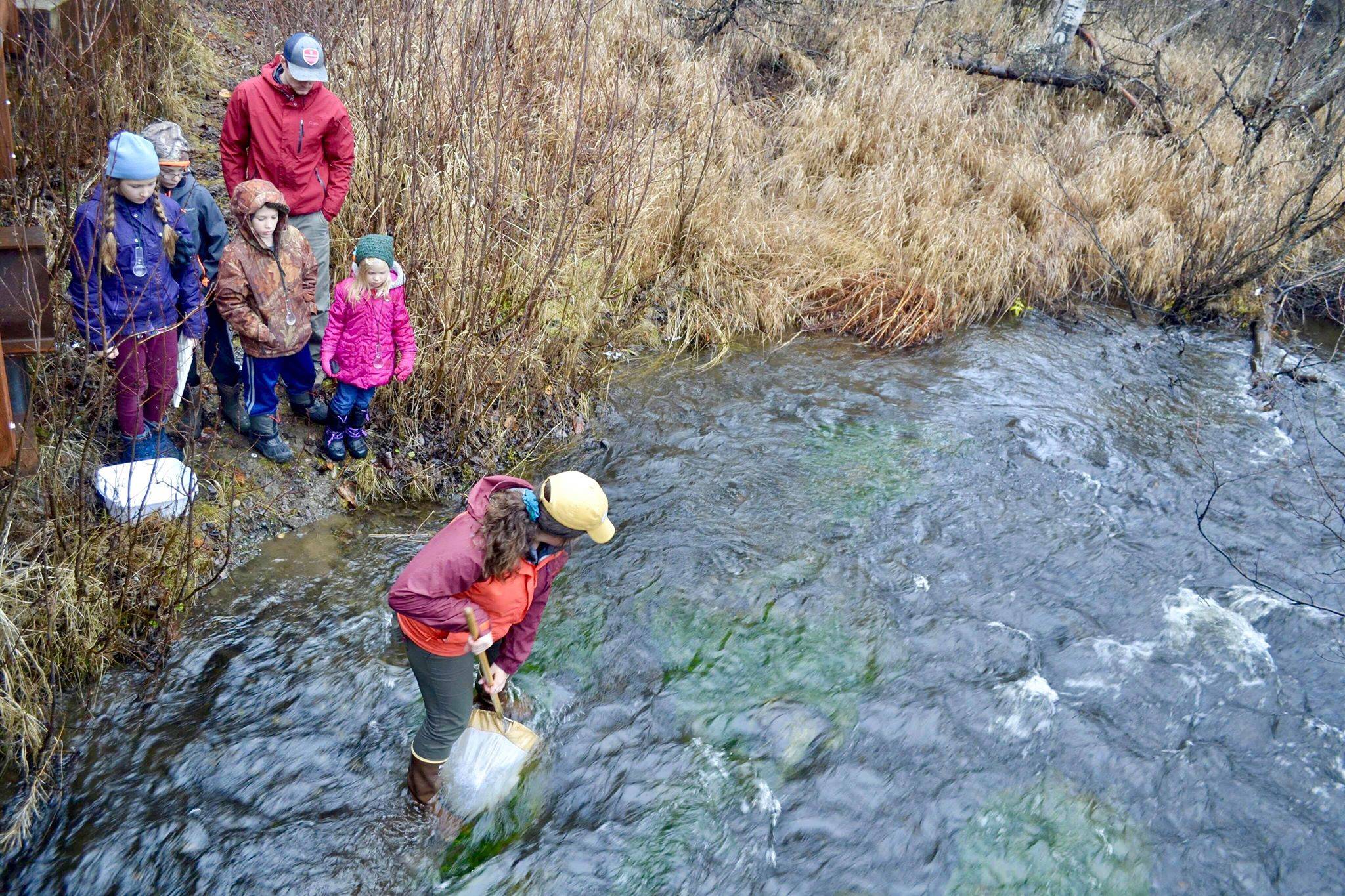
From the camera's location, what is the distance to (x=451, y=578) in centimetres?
299

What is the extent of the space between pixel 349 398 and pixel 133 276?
4.17 feet

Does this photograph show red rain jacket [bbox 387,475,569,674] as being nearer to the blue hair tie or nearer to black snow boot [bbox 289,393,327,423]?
the blue hair tie

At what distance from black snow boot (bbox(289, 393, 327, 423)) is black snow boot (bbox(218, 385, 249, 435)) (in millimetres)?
288

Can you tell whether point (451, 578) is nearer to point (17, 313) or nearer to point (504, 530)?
point (504, 530)

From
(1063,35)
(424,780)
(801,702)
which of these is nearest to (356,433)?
(424,780)

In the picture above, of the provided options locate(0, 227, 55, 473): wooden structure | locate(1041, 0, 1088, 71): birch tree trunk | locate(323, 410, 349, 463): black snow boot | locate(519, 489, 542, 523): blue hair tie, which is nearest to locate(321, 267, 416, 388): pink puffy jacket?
locate(323, 410, 349, 463): black snow boot

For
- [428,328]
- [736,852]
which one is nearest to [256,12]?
[428,328]

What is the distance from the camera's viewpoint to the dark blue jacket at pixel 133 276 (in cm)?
385

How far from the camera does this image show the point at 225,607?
4.33 meters

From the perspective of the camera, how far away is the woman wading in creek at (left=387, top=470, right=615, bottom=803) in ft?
9.74

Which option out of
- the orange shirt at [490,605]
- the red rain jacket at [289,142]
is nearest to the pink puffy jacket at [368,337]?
the red rain jacket at [289,142]

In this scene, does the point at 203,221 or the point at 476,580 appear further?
the point at 203,221

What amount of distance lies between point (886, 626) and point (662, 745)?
1450 millimetres

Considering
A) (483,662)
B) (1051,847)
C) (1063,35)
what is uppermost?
(1063,35)
